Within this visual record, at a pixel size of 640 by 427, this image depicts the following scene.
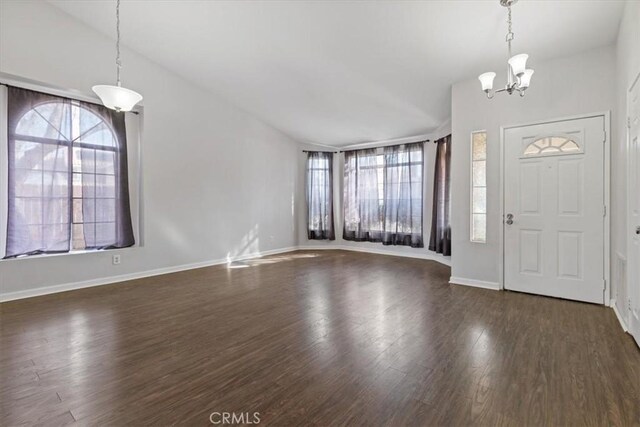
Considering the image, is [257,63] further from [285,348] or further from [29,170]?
[285,348]

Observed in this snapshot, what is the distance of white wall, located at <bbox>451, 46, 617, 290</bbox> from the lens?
3453 millimetres

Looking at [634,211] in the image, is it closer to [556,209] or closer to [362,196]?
[556,209]

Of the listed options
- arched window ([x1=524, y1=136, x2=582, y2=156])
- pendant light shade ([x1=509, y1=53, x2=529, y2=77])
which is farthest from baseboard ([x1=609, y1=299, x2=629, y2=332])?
pendant light shade ([x1=509, y1=53, x2=529, y2=77])

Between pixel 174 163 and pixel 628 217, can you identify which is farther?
pixel 174 163

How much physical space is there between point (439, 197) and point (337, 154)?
10.4ft

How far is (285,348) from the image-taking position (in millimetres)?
2451

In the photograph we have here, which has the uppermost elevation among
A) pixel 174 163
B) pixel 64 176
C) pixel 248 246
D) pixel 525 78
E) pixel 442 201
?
pixel 525 78

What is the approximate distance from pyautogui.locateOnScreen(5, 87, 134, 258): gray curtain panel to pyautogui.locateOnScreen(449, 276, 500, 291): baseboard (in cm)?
502

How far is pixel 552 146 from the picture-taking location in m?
3.71

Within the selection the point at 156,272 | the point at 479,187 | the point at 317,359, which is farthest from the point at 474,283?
the point at 156,272

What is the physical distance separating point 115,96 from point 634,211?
4.59m

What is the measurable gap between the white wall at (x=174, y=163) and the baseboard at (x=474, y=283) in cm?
425

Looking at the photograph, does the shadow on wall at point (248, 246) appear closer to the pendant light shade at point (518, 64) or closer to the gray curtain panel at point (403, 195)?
the gray curtain panel at point (403, 195)

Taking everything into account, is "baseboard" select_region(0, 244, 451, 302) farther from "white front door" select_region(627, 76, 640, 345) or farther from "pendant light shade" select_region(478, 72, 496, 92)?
"pendant light shade" select_region(478, 72, 496, 92)
